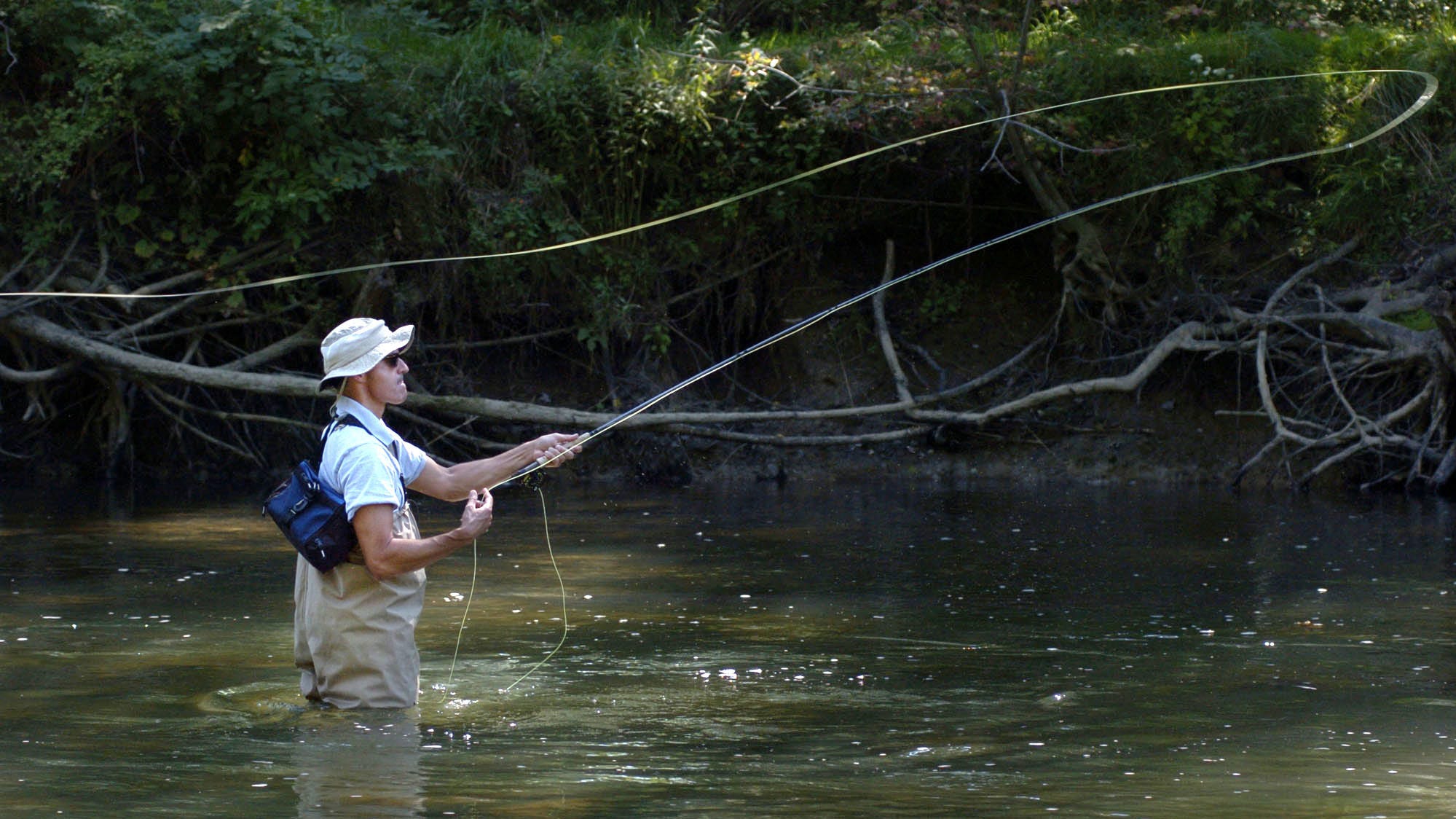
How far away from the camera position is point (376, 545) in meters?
4.71

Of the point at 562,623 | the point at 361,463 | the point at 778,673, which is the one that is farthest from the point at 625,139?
the point at 361,463

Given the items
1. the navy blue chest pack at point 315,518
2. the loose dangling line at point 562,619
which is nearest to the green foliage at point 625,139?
the loose dangling line at point 562,619

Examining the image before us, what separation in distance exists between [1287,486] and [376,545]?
8.45m

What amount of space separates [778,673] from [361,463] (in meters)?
Result: 1.80

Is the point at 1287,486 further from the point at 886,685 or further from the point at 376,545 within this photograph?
the point at 376,545

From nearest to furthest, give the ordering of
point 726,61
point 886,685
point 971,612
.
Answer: point 886,685 → point 971,612 → point 726,61

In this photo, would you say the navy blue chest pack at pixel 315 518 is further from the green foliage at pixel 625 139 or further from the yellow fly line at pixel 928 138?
the green foliage at pixel 625 139

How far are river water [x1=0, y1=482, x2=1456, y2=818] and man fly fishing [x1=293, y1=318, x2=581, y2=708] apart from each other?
11 cm

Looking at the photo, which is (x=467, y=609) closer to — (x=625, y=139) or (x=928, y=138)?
(x=928, y=138)

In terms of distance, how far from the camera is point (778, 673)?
19.4 ft

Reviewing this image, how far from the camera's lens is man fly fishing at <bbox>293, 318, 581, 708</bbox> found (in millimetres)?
4727

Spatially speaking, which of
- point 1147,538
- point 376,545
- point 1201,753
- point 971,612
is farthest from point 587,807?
point 1147,538

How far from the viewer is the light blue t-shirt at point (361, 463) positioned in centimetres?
473

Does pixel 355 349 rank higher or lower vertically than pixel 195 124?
lower
